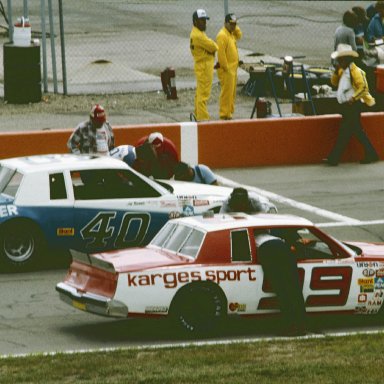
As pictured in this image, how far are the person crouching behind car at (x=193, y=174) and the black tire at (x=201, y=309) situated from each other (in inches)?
188

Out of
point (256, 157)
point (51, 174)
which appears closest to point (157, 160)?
point (51, 174)

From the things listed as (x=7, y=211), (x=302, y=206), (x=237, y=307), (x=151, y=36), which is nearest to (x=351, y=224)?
(x=302, y=206)

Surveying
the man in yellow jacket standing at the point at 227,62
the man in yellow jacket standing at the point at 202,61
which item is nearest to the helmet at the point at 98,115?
the man in yellow jacket standing at the point at 202,61

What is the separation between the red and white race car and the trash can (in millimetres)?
13352

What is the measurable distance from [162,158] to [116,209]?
2.20 meters

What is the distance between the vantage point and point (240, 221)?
14.1 m

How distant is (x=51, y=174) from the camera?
17.1m

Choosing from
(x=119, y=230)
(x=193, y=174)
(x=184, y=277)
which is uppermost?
(x=184, y=277)

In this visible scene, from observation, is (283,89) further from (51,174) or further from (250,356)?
(250,356)

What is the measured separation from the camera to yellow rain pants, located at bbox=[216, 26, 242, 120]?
25.8 metres

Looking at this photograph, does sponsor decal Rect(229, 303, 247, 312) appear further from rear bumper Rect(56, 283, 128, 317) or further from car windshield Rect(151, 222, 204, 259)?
rear bumper Rect(56, 283, 128, 317)

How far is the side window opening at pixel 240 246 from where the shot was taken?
543 inches

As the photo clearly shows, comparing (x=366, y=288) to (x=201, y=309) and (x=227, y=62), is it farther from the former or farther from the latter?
(x=227, y=62)

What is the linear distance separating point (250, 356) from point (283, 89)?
677 inches
